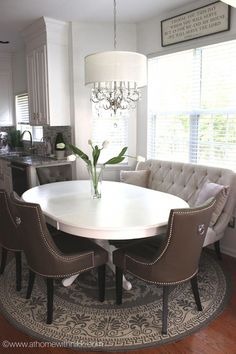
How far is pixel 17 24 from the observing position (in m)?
4.17

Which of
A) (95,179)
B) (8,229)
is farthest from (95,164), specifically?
(8,229)

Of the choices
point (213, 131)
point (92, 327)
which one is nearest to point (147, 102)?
point (213, 131)

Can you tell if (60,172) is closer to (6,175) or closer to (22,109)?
(6,175)

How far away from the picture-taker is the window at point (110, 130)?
14.5 ft

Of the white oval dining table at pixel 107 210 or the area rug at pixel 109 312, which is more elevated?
the white oval dining table at pixel 107 210

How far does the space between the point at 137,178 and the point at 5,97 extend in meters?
3.41

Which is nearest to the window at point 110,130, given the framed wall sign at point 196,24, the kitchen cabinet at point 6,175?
the framed wall sign at point 196,24

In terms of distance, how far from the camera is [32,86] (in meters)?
4.57

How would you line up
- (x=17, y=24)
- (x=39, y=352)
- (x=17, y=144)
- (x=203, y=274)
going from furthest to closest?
(x=17, y=144) < (x=17, y=24) < (x=203, y=274) < (x=39, y=352)

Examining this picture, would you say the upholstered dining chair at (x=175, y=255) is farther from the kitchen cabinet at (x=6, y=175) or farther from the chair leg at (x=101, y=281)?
the kitchen cabinet at (x=6, y=175)

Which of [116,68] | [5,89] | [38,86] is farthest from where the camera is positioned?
[5,89]

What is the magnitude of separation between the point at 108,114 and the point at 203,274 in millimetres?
2460

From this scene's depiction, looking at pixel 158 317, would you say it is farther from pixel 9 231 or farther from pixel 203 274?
pixel 9 231

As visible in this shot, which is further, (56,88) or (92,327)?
(56,88)
